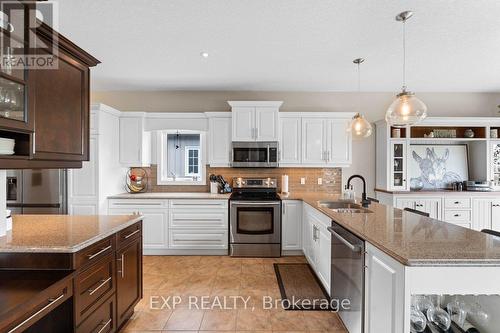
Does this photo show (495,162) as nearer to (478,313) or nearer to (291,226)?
(291,226)

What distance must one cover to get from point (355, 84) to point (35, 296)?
4437 millimetres

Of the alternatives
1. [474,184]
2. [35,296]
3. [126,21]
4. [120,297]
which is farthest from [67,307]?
[474,184]

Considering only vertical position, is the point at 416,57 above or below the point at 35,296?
above

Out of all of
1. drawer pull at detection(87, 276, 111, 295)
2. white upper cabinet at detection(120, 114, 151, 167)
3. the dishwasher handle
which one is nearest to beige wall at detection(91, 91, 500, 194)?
white upper cabinet at detection(120, 114, 151, 167)

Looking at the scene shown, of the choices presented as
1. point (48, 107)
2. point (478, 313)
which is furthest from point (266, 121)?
point (478, 313)

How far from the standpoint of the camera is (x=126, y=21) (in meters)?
2.38

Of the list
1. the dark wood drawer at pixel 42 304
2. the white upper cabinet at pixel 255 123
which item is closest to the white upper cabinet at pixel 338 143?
the white upper cabinet at pixel 255 123

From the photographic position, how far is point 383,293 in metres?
1.51

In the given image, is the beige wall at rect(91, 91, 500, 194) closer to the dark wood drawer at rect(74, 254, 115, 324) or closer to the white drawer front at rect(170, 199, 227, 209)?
the white drawer front at rect(170, 199, 227, 209)

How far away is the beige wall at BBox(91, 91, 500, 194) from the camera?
15.0 ft

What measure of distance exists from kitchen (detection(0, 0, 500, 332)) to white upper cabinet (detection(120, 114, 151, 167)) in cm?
2

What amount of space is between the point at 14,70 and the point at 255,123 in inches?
120

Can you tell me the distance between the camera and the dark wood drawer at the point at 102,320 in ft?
5.32

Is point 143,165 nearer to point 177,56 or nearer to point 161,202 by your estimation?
point 161,202
